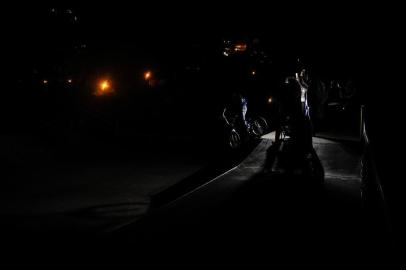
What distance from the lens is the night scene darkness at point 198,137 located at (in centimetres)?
581

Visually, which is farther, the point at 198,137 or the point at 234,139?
the point at 198,137

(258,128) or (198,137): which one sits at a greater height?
(258,128)

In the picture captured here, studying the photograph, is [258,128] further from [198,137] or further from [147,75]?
[147,75]

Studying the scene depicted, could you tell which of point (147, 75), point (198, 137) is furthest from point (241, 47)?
point (198, 137)

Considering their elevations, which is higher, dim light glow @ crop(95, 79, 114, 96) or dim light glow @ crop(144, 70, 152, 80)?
dim light glow @ crop(144, 70, 152, 80)

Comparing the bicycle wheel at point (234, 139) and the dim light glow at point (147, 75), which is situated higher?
the dim light glow at point (147, 75)

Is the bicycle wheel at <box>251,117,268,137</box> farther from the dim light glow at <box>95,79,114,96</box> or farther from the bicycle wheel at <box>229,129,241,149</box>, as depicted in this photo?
the dim light glow at <box>95,79,114,96</box>

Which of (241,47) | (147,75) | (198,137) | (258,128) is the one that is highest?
(241,47)

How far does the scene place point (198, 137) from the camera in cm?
1962

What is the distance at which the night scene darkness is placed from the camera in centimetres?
581

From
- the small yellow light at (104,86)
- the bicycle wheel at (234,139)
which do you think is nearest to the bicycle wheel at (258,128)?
the bicycle wheel at (234,139)

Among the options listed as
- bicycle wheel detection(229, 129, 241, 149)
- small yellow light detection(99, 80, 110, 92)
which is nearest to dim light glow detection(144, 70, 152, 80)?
small yellow light detection(99, 80, 110, 92)

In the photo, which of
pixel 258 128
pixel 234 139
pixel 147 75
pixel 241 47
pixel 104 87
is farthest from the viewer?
pixel 241 47

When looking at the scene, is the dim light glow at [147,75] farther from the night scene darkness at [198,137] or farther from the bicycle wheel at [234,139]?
the bicycle wheel at [234,139]
